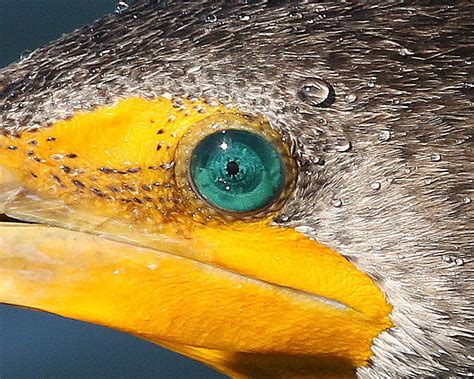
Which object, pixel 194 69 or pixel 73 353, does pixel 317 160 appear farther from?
pixel 73 353

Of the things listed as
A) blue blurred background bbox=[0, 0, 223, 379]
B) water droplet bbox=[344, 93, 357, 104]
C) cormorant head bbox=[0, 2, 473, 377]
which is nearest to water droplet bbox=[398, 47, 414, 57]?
cormorant head bbox=[0, 2, 473, 377]

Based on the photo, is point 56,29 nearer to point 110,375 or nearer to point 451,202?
point 110,375

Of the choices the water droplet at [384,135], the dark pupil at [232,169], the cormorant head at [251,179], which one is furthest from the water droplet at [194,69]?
the water droplet at [384,135]

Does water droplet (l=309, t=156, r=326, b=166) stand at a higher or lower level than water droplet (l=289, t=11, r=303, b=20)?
lower

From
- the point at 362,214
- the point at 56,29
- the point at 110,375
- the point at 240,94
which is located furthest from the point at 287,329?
the point at 56,29

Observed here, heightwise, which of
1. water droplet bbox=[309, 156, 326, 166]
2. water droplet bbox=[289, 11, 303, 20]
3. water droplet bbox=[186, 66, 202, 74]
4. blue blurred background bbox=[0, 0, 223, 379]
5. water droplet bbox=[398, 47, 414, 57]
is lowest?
water droplet bbox=[309, 156, 326, 166]

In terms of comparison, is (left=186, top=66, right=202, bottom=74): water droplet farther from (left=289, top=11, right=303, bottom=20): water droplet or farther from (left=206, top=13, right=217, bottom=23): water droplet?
(left=289, top=11, right=303, bottom=20): water droplet
